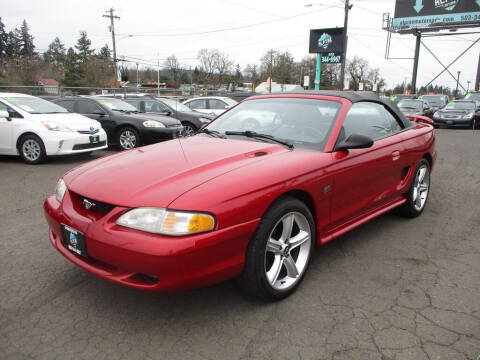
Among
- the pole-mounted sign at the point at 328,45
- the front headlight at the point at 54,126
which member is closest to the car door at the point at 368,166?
the front headlight at the point at 54,126

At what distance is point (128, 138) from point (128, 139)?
0.03m

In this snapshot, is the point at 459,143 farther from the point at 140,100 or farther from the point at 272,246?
the point at 272,246

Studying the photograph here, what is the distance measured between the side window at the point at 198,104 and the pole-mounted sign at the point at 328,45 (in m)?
15.5

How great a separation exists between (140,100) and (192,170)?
10.2 meters

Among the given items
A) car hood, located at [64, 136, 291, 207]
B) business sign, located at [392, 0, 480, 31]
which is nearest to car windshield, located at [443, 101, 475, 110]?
car hood, located at [64, 136, 291, 207]

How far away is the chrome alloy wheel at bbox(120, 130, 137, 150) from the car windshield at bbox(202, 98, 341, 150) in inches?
235

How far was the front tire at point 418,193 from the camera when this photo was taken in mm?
4250

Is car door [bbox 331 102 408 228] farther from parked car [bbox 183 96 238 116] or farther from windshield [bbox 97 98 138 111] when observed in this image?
parked car [bbox 183 96 238 116]

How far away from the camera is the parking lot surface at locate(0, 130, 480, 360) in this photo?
7.12 feet

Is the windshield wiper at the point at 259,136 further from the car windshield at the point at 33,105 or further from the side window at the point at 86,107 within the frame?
the side window at the point at 86,107

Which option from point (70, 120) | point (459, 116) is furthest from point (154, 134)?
point (459, 116)

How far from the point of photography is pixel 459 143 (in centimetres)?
1223

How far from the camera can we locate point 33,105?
8.15 meters

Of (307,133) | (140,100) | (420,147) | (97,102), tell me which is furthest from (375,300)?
(140,100)
